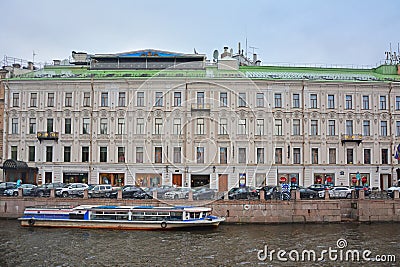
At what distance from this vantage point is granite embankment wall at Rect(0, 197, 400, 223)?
1517 inches

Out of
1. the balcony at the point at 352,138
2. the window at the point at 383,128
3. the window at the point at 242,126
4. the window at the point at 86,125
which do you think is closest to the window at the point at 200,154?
the window at the point at 242,126

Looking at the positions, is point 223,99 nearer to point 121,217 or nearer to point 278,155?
point 278,155

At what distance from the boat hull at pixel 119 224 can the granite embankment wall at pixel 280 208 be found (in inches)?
88.2

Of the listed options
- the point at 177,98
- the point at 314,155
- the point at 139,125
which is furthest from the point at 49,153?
the point at 314,155

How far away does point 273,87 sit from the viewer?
53500 mm

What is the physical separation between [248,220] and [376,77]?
1061 inches

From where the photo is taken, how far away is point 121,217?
36.9 m

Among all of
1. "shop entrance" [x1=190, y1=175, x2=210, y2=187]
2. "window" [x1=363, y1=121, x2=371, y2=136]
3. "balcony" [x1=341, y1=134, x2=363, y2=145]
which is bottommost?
"shop entrance" [x1=190, y1=175, x2=210, y2=187]

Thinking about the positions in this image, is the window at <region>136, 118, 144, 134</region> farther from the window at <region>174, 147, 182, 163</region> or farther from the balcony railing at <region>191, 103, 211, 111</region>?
the balcony railing at <region>191, 103, 211, 111</region>

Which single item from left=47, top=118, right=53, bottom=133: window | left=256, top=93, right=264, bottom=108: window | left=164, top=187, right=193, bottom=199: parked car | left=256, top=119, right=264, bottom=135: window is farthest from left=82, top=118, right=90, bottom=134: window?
left=256, top=93, right=264, bottom=108: window

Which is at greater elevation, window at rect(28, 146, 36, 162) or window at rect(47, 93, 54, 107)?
window at rect(47, 93, 54, 107)

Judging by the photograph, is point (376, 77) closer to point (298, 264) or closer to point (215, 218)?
point (215, 218)

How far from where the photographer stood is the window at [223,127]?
2080 inches

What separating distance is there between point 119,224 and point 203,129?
18891 mm
